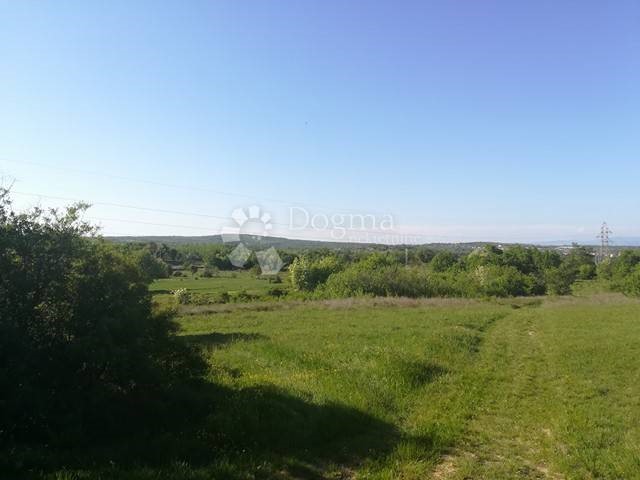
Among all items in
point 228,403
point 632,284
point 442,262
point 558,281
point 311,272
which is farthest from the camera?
point 442,262

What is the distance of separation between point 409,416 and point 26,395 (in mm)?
6856

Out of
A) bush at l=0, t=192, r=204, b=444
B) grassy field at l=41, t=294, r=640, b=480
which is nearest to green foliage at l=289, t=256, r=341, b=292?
grassy field at l=41, t=294, r=640, b=480

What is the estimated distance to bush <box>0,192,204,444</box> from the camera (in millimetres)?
6215

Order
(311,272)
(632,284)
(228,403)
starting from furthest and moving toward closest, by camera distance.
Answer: (311,272)
(632,284)
(228,403)

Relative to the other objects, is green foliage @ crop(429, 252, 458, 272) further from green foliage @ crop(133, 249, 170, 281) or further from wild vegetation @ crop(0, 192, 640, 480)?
wild vegetation @ crop(0, 192, 640, 480)

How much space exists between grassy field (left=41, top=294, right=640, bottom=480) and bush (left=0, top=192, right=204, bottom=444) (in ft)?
3.23

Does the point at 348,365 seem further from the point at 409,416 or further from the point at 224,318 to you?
the point at 224,318

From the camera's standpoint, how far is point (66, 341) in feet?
22.8

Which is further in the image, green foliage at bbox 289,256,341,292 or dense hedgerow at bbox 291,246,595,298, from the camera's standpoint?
green foliage at bbox 289,256,341,292

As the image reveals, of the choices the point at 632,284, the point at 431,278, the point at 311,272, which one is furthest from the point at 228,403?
the point at 632,284

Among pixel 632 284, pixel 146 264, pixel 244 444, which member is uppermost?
pixel 146 264

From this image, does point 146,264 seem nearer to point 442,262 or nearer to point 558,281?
point 558,281

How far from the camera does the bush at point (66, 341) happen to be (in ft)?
20.4

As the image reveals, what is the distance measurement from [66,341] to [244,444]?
10.6 ft
